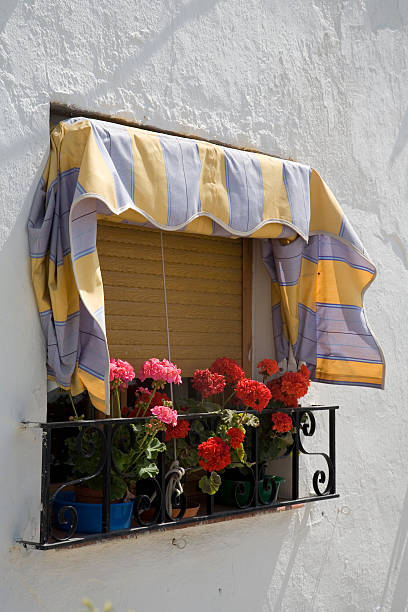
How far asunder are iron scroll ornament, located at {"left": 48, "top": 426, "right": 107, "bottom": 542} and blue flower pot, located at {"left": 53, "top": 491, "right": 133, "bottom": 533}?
0.02 meters

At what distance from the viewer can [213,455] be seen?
11.8 feet

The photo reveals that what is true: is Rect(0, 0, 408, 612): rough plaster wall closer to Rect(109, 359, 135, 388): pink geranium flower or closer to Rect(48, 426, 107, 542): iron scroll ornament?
Rect(48, 426, 107, 542): iron scroll ornament

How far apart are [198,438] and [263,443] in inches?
17.8

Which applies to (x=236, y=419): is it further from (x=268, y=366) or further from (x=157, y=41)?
(x=157, y=41)

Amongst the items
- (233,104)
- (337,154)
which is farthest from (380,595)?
(233,104)

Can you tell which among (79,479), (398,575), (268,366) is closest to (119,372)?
(79,479)

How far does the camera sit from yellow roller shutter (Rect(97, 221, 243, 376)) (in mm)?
3727

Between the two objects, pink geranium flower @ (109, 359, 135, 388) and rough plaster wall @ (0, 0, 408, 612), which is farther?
pink geranium flower @ (109, 359, 135, 388)

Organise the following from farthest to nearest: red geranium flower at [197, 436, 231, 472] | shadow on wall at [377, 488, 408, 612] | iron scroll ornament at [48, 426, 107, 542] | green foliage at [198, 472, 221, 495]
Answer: shadow on wall at [377, 488, 408, 612] → green foliage at [198, 472, 221, 495] → red geranium flower at [197, 436, 231, 472] → iron scroll ornament at [48, 426, 107, 542]

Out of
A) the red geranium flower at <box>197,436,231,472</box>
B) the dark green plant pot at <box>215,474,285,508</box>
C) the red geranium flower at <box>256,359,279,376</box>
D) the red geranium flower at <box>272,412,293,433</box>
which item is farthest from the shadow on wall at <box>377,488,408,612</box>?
the red geranium flower at <box>197,436,231,472</box>

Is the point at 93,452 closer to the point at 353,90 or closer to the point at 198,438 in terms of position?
the point at 198,438

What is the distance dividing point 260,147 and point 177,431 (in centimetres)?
155

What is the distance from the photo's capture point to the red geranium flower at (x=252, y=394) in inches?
148

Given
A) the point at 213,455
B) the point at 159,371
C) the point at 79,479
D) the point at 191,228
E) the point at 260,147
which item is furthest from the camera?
the point at 260,147
